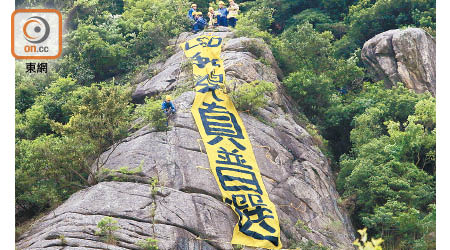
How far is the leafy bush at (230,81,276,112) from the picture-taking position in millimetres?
19609

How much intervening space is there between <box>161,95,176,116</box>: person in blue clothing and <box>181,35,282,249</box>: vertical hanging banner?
26.0 inches

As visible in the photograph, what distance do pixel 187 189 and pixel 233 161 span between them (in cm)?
191

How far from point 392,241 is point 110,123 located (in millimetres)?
8749

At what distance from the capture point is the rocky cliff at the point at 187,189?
1434 centimetres

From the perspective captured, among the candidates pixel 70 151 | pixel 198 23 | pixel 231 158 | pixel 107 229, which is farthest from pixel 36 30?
pixel 198 23

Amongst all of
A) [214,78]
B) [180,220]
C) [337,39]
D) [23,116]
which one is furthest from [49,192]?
[337,39]

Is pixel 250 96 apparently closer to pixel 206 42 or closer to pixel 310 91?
pixel 206 42

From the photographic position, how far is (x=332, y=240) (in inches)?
679

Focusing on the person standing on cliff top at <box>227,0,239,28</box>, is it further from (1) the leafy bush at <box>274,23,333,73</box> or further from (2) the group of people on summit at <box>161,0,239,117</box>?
(1) the leafy bush at <box>274,23,333,73</box>

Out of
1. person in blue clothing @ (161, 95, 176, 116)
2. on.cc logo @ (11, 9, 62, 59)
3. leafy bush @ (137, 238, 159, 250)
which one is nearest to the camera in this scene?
leafy bush @ (137, 238, 159, 250)

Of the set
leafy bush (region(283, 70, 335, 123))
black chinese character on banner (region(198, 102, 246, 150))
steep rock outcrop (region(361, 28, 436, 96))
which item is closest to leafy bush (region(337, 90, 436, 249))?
leafy bush (region(283, 70, 335, 123))

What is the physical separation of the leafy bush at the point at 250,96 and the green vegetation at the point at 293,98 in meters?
0.03

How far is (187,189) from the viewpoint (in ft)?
52.4

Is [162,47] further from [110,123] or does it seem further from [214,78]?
[110,123]
